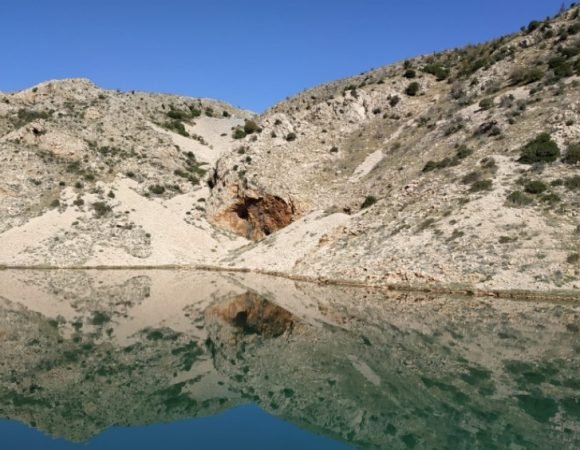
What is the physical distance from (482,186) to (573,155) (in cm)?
626

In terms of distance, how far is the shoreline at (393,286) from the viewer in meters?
27.0

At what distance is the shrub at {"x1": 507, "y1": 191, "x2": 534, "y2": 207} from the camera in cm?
3369

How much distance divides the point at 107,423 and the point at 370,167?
43.3 m

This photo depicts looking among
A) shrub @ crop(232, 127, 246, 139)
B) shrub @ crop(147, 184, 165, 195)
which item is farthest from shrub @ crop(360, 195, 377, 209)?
shrub @ crop(232, 127, 246, 139)

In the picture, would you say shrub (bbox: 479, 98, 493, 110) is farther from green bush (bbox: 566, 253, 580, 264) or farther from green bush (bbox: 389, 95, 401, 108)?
green bush (bbox: 566, 253, 580, 264)

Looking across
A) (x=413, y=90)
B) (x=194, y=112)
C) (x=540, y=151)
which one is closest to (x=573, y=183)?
(x=540, y=151)

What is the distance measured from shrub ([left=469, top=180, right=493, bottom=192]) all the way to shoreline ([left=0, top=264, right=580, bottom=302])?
9.79 metres

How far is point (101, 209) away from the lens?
2018 inches

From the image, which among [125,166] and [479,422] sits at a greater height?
[125,166]

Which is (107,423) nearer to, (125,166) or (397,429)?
(397,429)

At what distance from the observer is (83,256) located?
1784 inches

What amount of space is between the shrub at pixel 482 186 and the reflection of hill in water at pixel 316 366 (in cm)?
1193

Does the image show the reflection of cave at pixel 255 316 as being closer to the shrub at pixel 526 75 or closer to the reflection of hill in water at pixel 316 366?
the reflection of hill in water at pixel 316 366

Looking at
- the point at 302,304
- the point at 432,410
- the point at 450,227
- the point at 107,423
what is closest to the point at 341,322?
the point at 302,304
